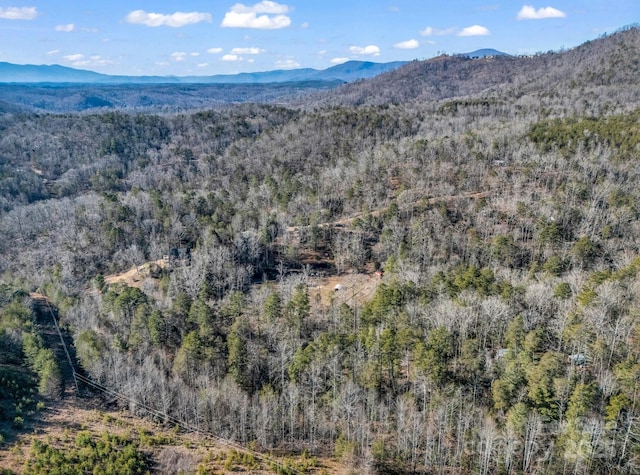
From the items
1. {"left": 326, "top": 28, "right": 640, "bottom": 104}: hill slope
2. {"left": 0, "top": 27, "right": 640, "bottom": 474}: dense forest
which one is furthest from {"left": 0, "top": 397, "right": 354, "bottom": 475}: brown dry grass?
{"left": 326, "top": 28, "right": 640, "bottom": 104}: hill slope

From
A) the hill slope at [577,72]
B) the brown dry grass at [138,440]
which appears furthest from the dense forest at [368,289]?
the hill slope at [577,72]

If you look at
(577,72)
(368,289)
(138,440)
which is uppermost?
(577,72)

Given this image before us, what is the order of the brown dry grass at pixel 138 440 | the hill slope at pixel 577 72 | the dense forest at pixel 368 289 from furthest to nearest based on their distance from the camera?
the hill slope at pixel 577 72
the dense forest at pixel 368 289
the brown dry grass at pixel 138 440

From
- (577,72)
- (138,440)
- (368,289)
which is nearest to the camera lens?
(138,440)

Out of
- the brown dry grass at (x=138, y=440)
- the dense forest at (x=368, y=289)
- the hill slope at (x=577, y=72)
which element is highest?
the hill slope at (x=577, y=72)

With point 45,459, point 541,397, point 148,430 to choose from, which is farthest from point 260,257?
point 541,397

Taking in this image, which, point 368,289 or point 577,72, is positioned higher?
point 577,72

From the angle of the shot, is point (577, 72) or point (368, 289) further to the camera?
point (577, 72)

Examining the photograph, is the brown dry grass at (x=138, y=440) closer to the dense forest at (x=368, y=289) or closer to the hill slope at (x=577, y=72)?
the dense forest at (x=368, y=289)

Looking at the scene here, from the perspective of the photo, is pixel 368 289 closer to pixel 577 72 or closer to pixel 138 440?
pixel 138 440

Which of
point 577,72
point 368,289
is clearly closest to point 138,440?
point 368,289
